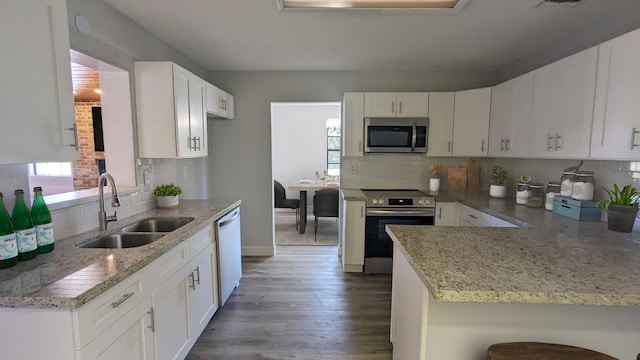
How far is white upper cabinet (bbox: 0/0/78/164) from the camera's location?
1.07 m

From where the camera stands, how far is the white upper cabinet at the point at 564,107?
1.89 metres

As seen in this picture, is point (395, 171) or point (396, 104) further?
point (395, 171)

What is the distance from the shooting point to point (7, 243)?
1184mm

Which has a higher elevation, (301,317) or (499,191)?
(499,191)

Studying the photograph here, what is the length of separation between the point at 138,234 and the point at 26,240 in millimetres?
580

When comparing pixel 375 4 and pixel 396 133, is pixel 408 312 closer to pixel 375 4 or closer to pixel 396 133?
pixel 375 4

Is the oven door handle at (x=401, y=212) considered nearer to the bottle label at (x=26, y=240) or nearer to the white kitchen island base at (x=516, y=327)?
the white kitchen island base at (x=516, y=327)

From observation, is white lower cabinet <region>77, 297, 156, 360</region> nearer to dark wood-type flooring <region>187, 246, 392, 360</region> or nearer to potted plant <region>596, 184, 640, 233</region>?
dark wood-type flooring <region>187, 246, 392, 360</region>

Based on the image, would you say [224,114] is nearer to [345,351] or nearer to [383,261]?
[383,261]

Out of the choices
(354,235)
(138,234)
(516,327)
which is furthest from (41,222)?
(354,235)

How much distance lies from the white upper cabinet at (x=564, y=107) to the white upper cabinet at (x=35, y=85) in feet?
9.59

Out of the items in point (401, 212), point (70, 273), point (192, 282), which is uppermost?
point (70, 273)

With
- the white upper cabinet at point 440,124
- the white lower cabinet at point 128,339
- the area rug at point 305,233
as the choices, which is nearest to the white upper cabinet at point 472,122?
the white upper cabinet at point 440,124

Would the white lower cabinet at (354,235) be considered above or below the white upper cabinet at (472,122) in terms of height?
below
